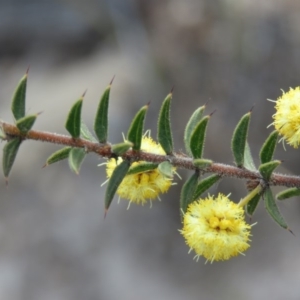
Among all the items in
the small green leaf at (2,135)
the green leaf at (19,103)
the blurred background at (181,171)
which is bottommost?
the blurred background at (181,171)

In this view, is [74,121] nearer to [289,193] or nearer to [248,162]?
[248,162]

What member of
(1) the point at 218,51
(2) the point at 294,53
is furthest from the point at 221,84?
(2) the point at 294,53

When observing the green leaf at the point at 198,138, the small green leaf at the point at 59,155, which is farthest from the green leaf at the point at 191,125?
the small green leaf at the point at 59,155

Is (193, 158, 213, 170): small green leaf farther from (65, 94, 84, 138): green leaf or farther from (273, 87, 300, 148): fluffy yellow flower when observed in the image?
(65, 94, 84, 138): green leaf

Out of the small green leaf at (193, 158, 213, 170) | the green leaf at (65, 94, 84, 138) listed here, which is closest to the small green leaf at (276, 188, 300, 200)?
the small green leaf at (193, 158, 213, 170)

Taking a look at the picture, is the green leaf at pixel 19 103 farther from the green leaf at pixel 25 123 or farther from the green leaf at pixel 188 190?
the green leaf at pixel 188 190

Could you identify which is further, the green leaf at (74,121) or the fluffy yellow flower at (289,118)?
the fluffy yellow flower at (289,118)

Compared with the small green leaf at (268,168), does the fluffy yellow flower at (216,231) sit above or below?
below
